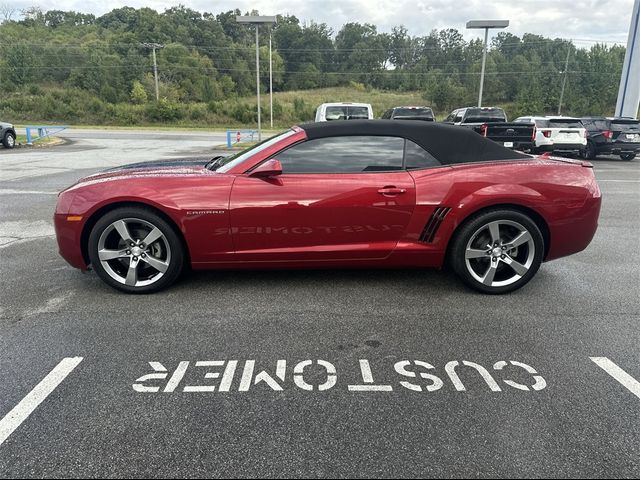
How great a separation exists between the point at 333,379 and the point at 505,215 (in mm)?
2208

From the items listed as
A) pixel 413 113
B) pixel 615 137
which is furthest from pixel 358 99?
pixel 615 137

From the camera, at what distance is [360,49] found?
102812 millimetres

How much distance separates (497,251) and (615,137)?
15071 millimetres

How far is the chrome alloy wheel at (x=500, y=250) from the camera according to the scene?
13.2 feet

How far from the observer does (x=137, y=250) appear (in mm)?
3967

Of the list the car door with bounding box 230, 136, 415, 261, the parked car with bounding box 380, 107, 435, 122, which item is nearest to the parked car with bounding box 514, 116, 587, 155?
the parked car with bounding box 380, 107, 435, 122

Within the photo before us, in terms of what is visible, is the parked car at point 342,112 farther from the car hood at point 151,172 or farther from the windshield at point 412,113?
the car hood at point 151,172

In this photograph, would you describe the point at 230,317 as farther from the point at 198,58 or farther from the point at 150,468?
the point at 198,58

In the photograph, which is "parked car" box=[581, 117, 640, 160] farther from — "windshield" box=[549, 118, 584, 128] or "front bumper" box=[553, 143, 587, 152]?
"windshield" box=[549, 118, 584, 128]

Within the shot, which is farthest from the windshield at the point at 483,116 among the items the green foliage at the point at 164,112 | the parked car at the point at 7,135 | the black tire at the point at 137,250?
the green foliage at the point at 164,112

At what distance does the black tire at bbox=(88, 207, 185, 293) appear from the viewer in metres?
3.89

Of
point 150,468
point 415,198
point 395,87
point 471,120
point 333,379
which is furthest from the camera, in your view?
point 395,87

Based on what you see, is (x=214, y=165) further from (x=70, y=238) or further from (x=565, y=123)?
(x=565, y=123)

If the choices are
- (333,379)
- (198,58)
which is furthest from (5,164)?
(198,58)
